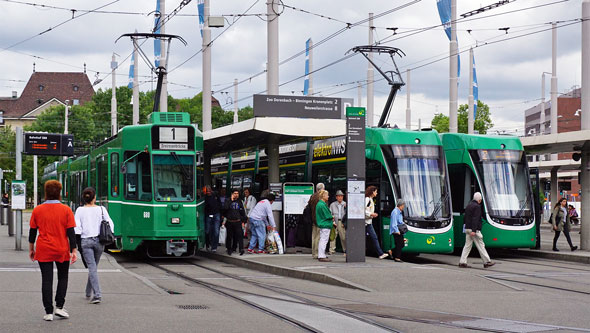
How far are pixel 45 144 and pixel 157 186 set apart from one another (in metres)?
9.73

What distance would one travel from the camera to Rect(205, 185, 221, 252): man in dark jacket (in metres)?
22.3

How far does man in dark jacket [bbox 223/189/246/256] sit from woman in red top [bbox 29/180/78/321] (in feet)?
36.1

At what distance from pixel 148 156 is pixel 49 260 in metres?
10.1

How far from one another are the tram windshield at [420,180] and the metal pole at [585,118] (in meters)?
5.33

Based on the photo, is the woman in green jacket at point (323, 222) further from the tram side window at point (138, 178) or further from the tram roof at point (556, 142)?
the tram roof at point (556, 142)

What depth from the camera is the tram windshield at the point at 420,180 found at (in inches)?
845

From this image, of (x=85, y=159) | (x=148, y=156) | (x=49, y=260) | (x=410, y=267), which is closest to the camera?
(x=49, y=260)

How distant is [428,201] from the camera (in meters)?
21.5

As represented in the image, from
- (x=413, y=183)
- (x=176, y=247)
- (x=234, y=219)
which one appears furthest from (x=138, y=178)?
(x=413, y=183)

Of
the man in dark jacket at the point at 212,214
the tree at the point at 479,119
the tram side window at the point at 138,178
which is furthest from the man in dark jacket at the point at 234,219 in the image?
the tree at the point at 479,119

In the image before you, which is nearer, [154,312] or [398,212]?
[154,312]

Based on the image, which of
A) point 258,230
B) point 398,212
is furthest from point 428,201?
point 258,230

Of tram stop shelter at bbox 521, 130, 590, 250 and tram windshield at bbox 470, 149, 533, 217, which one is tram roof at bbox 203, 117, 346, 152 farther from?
tram stop shelter at bbox 521, 130, 590, 250

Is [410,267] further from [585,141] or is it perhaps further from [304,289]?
[585,141]
